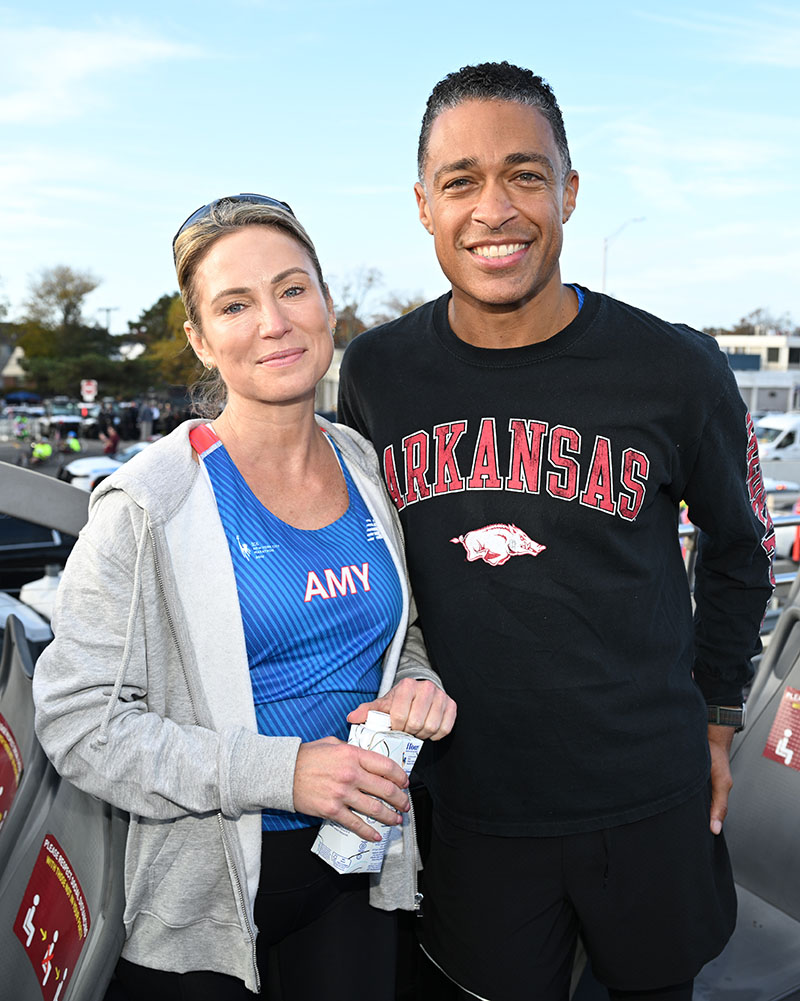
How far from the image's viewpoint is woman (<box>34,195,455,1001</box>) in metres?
1.58

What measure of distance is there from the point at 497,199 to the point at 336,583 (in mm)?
928

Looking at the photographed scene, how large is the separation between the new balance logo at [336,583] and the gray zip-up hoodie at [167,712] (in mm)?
163

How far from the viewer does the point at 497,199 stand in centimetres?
201

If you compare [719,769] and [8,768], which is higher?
[719,769]

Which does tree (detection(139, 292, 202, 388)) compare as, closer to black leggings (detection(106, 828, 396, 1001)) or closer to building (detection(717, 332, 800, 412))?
building (detection(717, 332, 800, 412))

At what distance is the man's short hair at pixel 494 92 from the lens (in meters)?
2.01

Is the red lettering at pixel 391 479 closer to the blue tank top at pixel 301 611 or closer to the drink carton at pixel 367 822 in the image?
the blue tank top at pixel 301 611

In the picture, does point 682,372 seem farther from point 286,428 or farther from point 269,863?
point 269,863

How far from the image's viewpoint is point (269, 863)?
1761mm

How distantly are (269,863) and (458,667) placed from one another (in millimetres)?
579

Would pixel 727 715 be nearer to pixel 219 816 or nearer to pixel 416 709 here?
pixel 416 709

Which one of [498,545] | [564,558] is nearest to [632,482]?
[564,558]

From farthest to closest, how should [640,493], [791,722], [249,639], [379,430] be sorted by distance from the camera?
[791,722] < [379,430] < [640,493] < [249,639]

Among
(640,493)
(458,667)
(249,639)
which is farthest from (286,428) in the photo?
(640,493)
